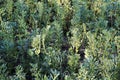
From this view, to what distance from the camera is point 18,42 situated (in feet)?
14.3

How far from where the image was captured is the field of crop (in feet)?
12.7

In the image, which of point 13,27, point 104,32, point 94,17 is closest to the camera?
point 104,32

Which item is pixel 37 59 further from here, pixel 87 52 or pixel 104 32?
pixel 104 32

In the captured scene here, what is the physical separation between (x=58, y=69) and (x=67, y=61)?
0.25m

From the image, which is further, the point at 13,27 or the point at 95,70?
the point at 13,27

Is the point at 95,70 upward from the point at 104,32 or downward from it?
downward

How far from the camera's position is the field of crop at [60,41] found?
3871mm

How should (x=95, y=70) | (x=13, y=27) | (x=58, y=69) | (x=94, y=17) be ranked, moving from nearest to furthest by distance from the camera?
(x=95, y=70), (x=58, y=69), (x=13, y=27), (x=94, y=17)

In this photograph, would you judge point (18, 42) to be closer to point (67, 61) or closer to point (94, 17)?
point (67, 61)

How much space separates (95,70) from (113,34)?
2.94ft

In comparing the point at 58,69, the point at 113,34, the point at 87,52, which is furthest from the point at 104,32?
the point at 58,69

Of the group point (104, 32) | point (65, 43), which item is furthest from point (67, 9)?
point (104, 32)

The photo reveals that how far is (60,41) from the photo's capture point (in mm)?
4531

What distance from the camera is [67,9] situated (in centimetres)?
525
